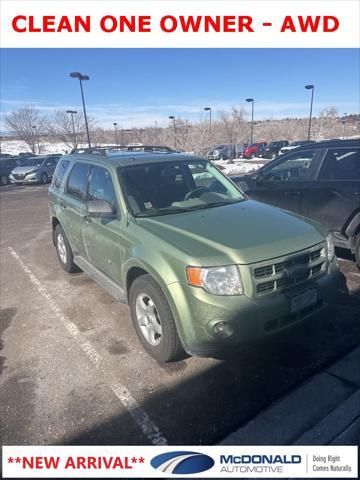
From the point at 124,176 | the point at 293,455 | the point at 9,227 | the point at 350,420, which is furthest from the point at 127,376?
the point at 9,227

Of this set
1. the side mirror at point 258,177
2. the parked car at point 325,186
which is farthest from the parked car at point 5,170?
the parked car at point 325,186

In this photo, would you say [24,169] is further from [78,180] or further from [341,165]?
[341,165]

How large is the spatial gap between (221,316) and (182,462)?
1.00 m

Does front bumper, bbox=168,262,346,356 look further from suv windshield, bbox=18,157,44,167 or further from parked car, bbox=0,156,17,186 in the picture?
parked car, bbox=0,156,17,186

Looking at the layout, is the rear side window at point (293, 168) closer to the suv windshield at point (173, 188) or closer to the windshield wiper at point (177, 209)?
the suv windshield at point (173, 188)

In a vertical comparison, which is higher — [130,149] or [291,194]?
[130,149]

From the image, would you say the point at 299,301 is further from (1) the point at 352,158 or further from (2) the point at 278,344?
(1) the point at 352,158

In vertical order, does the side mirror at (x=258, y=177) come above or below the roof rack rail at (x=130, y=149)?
below

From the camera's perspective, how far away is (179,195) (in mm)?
3855

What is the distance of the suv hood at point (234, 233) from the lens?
271cm

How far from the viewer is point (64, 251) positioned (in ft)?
18.2

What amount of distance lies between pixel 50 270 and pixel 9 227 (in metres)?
4.69

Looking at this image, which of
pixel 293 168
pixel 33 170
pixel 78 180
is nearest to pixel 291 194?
pixel 293 168

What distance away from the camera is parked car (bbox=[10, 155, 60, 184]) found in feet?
70.7
